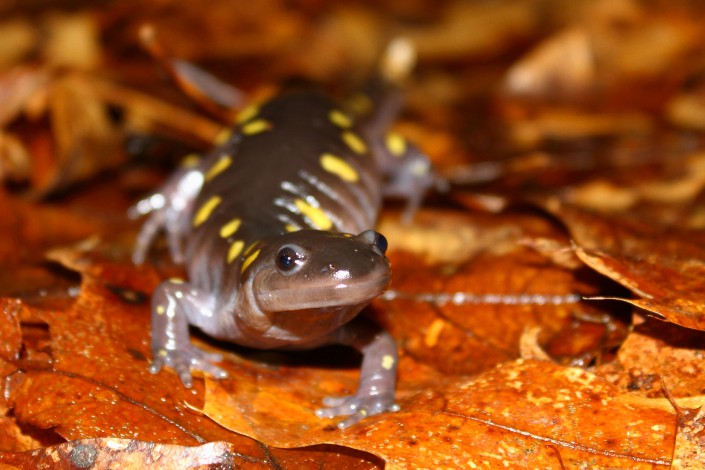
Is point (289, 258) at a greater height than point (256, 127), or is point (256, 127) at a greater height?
point (256, 127)

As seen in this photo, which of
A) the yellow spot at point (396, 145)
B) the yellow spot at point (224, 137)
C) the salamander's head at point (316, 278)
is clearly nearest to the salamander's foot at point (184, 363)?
the salamander's head at point (316, 278)

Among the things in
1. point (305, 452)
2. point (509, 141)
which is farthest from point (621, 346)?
point (509, 141)

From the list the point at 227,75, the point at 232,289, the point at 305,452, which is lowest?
the point at 305,452

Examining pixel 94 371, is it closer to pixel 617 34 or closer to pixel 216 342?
pixel 216 342

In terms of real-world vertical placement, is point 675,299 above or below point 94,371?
above

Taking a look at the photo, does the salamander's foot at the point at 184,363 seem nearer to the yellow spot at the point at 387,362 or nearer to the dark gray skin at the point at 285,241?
the dark gray skin at the point at 285,241

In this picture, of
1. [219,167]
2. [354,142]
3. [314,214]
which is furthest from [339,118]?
[314,214]

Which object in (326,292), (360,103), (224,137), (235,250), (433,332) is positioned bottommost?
(433,332)

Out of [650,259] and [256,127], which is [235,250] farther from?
[650,259]
